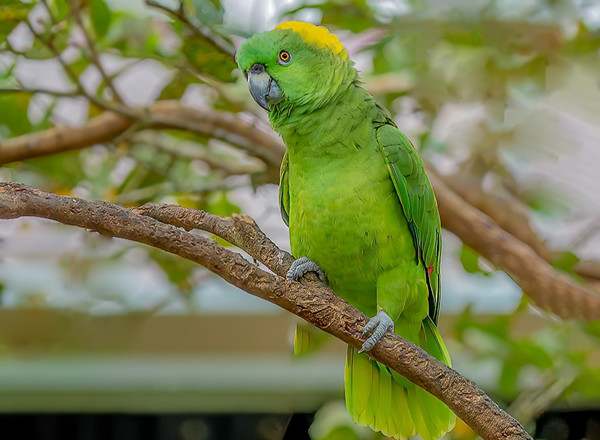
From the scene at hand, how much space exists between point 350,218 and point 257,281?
0.93 ft

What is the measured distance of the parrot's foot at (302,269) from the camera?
1090 millimetres

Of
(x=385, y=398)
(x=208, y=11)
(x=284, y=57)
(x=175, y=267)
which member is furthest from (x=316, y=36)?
(x=175, y=267)

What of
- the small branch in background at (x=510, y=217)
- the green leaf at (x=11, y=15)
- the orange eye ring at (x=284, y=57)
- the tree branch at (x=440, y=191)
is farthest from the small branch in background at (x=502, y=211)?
the green leaf at (x=11, y=15)

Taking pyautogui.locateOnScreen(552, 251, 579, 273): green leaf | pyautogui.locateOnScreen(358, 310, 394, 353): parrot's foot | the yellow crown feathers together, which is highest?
the yellow crown feathers

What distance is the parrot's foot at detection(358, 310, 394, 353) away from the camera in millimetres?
1000

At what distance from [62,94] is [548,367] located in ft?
3.28

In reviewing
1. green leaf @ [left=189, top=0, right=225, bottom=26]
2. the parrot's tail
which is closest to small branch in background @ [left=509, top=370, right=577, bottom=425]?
the parrot's tail

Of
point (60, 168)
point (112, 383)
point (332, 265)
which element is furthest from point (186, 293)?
point (112, 383)

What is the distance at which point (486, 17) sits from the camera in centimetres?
173

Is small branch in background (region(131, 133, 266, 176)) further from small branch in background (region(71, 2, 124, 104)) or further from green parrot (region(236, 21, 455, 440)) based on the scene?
green parrot (region(236, 21, 455, 440))

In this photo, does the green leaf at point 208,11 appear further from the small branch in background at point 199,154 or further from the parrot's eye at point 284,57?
the small branch in background at point 199,154

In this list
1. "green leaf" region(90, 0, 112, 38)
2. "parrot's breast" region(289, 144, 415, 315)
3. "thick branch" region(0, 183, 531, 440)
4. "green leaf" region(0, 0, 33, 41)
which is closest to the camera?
"thick branch" region(0, 183, 531, 440)

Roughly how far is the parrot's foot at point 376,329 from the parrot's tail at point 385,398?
18 cm

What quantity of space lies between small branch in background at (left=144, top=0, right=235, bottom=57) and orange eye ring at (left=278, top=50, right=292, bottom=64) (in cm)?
21
